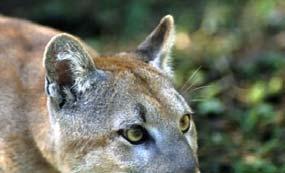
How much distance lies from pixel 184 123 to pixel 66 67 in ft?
2.85

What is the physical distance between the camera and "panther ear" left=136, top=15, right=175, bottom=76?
6.64 meters

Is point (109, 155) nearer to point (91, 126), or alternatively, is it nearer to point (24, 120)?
point (91, 126)

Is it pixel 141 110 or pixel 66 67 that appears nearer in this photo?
pixel 141 110

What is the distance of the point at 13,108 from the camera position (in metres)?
6.61

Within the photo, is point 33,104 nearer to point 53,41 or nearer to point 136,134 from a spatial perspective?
point 53,41

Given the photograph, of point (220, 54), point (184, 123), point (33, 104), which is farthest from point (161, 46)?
point (220, 54)

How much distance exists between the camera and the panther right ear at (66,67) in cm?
598

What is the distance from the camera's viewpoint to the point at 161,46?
6.67 metres

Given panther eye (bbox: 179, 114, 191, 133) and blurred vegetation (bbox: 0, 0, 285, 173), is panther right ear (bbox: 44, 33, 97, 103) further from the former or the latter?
blurred vegetation (bbox: 0, 0, 285, 173)

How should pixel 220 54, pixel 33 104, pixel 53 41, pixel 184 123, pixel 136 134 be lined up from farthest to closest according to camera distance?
pixel 220 54 < pixel 33 104 < pixel 184 123 < pixel 53 41 < pixel 136 134

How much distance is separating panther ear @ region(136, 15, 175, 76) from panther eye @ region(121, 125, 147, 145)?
2.91ft

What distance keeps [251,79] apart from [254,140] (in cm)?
137

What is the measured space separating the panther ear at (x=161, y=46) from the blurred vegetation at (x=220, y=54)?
0.84 ft

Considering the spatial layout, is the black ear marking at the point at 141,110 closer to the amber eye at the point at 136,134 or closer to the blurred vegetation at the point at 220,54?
the amber eye at the point at 136,134
